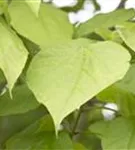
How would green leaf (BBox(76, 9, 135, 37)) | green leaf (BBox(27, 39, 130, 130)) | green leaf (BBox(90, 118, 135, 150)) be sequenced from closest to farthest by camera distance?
green leaf (BBox(27, 39, 130, 130)), green leaf (BBox(90, 118, 135, 150)), green leaf (BBox(76, 9, 135, 37))

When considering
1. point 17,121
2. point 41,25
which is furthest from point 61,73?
point 17,121

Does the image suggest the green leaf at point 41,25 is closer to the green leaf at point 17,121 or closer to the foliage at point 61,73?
the foliage at point 61,73

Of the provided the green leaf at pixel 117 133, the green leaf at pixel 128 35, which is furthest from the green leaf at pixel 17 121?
the green leaf at pixel 128 35

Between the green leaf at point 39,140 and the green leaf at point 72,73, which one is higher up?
the green leaf at point 72,73

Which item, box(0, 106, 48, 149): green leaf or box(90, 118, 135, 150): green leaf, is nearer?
box(90, 118, 135, 150): green leaf

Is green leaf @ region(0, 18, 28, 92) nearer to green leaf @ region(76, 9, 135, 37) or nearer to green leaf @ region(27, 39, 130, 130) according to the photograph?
green leaf @ region(27, 39, 130, 130)

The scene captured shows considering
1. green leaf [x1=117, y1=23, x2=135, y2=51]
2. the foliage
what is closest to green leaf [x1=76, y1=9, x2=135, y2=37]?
the foliage

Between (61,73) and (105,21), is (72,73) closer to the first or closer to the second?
(61,73)

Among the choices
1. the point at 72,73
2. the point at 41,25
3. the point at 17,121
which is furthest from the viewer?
the point at 17,121
